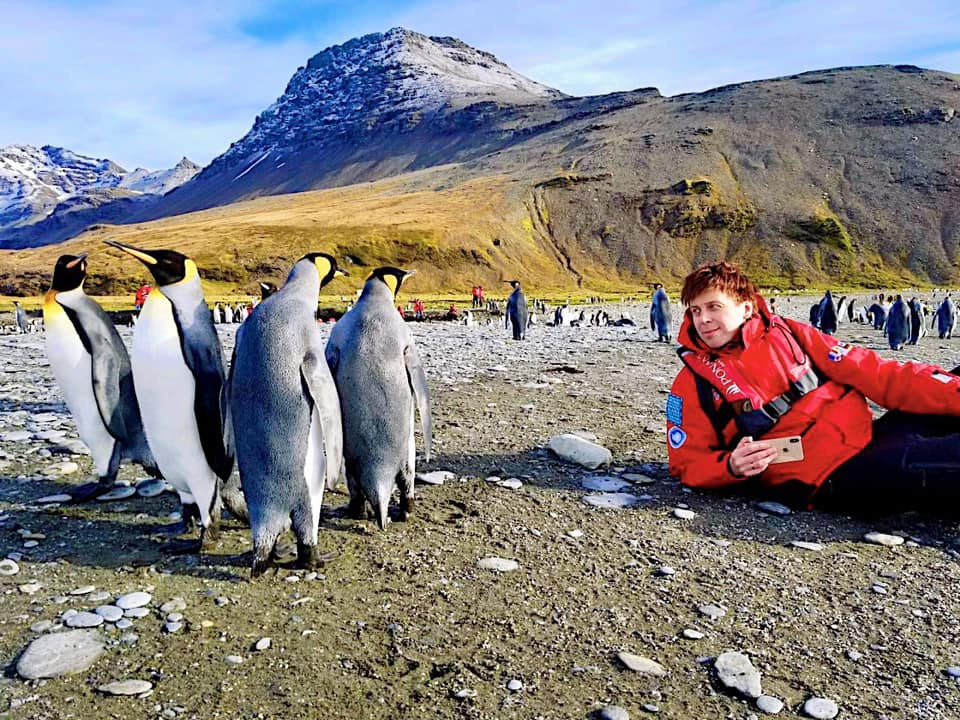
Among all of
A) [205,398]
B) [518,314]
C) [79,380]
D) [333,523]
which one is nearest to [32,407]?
[79,380]

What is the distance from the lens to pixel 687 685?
2215mm

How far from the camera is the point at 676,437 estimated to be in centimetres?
406

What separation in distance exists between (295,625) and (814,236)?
2917 inches

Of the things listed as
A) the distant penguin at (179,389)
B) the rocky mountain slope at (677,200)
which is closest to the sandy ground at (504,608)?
the distant penguin at (179,389)

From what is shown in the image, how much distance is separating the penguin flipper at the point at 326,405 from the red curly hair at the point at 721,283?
5.89ft

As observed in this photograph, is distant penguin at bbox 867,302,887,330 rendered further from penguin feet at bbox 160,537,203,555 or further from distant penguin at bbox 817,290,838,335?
penguin feet at bbox 160,537,203,555

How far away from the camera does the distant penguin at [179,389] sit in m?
3.45

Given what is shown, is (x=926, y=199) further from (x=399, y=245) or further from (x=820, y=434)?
(x=820, y=434)

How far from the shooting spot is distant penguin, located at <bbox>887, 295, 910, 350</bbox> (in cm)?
1567

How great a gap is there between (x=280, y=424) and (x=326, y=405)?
27 cm

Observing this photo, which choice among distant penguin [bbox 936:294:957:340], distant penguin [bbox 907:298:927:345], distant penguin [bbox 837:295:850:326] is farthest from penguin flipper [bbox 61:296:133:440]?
distant penguin [bbox 837:295:850:326]

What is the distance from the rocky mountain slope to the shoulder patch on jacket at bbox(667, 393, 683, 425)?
5627 cm

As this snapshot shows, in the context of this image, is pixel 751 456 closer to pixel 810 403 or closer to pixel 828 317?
pixel 810 403

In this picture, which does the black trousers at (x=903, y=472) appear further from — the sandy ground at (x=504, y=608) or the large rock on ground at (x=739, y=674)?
the large rock on ground at (x=739, y=674)
